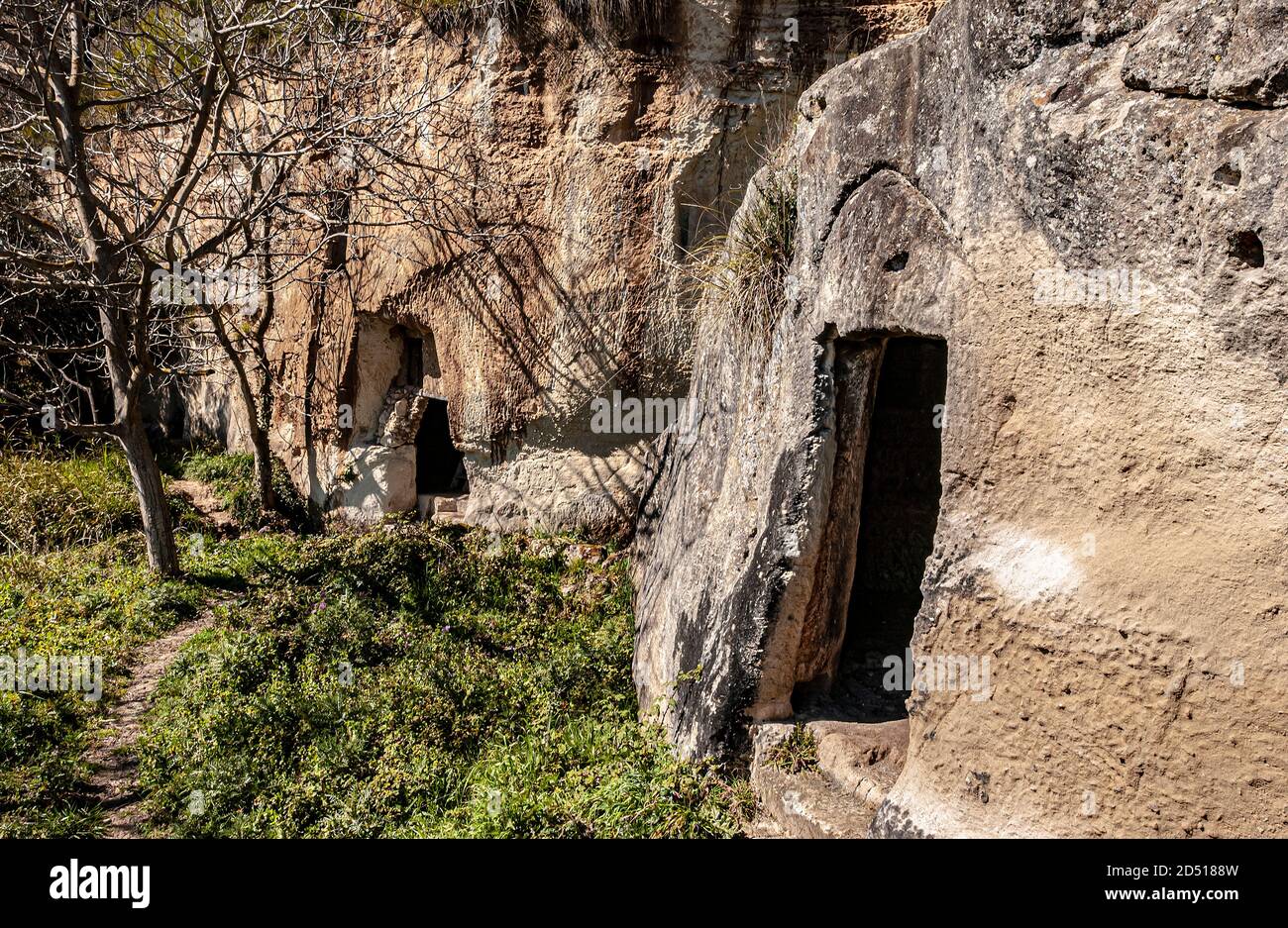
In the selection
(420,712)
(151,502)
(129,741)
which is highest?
(151,502)

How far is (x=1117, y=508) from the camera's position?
3.39 m

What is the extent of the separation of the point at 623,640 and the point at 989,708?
381 centimetres

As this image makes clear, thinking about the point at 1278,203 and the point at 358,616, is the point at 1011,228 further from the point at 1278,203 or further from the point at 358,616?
the point at 358,616

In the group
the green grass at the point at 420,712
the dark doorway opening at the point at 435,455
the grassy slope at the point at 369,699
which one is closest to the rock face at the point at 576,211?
the grassy slope at the point at 369,699

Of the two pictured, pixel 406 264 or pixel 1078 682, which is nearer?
pixel 1078 682

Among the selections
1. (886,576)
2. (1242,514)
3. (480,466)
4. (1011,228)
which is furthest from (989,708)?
(480,466)

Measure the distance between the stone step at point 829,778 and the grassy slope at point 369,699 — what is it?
226 mm

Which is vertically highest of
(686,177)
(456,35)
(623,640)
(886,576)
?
(456,35)

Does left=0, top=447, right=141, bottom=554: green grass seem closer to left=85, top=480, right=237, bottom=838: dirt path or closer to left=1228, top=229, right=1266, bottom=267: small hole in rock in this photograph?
left=85, top=480, right=237, bottom=838: dirt path

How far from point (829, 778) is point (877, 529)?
2.55 meters

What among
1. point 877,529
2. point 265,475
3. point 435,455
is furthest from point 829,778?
point 435,455

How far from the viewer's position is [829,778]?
483 centimetres

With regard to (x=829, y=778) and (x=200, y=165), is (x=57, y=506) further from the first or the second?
(x=829, y=778)

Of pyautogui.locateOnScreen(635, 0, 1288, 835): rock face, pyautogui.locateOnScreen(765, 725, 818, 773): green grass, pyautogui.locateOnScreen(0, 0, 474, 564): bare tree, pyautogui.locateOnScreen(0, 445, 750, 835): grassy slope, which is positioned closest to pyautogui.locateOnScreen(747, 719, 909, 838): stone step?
pyautogui.locateOnScreen(765, 725, 818, 773): green grass
